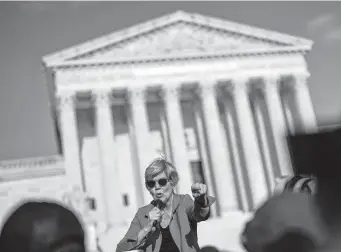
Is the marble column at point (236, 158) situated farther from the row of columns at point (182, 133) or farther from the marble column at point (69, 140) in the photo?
the marble column at point (69, 140)

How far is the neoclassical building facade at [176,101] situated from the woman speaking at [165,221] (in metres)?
36.7

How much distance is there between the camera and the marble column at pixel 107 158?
139 feet

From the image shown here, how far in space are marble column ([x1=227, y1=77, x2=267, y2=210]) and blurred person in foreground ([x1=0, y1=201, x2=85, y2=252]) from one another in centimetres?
4455

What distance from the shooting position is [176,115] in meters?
45.3

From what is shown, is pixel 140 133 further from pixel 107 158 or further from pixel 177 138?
pixel 107 158

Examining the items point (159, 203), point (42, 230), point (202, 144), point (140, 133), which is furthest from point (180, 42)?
point (42, 230)

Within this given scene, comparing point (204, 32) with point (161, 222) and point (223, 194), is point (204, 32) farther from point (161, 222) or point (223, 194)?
point (161, 222)

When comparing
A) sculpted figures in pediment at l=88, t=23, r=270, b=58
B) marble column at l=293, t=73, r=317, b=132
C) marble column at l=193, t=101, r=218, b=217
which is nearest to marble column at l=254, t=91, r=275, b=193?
marble column at l=293, t=73, r=317, b=132

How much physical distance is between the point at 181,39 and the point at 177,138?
390 inches

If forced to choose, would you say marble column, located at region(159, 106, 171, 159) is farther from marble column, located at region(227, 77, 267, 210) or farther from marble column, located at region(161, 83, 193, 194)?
marble column, located at region(227, 77, 267, 210)

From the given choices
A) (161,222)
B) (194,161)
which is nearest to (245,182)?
(194,161)

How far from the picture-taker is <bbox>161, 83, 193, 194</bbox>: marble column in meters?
44.8

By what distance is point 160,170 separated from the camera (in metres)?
5.18

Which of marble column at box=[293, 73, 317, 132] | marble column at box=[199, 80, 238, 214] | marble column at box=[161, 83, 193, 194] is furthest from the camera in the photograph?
marble column at box=[293, 73, 317, 132]
